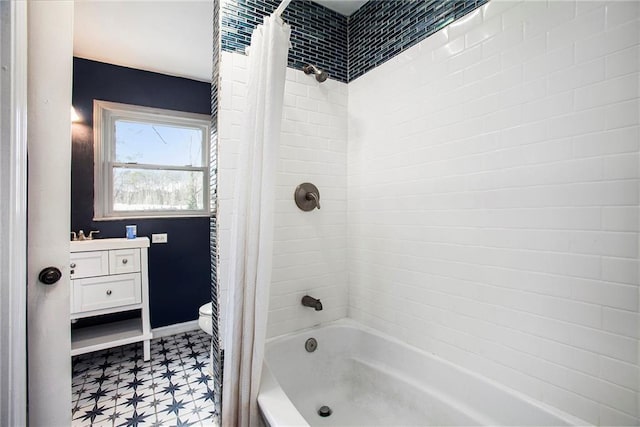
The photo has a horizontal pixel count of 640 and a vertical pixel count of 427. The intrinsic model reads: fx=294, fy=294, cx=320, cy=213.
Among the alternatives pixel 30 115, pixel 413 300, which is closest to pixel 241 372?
pixel 413 300

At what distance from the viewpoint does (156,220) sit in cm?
276

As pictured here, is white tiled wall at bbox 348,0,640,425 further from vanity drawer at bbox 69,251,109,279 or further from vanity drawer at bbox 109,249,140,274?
vanity drawer at bbox 69,251,109,279

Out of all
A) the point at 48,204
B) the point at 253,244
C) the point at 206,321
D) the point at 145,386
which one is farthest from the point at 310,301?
the point at 145,386

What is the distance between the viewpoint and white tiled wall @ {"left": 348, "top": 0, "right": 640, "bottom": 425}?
92cm

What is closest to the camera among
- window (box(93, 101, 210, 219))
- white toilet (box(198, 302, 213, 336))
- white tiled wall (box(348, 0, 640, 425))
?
white tiled wall (box(348, 0, 640, 425))

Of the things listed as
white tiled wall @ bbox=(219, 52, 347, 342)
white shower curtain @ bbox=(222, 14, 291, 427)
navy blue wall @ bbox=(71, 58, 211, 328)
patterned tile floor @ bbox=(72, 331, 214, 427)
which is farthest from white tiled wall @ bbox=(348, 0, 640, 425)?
navy blue wall @ bbox=(71, 58, 211, 328)

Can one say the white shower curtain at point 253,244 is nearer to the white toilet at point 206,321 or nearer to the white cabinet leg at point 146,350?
the white toilet at point 206,321

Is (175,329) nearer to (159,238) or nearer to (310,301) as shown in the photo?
(159,238)

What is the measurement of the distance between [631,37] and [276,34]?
47.3 inches

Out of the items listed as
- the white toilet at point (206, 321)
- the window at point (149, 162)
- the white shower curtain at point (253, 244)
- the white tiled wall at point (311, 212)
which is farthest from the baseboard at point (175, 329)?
the white shower curtain at point (253, 244)

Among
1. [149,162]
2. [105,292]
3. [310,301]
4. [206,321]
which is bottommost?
[206,321]

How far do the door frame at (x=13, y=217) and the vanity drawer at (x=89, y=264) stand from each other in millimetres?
1663

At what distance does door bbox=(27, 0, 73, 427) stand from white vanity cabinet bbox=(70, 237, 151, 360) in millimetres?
1601

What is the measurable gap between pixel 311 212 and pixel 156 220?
1.78 m
